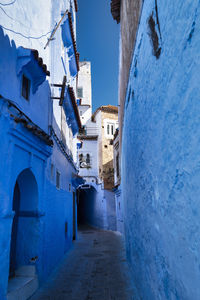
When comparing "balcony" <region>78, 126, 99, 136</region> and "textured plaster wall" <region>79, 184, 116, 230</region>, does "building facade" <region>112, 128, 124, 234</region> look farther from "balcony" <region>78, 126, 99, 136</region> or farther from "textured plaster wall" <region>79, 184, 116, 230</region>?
"balcony" <region>78, 126, 99, 136</region>

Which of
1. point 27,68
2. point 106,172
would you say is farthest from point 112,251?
point 106,172

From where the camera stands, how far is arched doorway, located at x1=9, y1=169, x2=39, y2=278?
232 inches

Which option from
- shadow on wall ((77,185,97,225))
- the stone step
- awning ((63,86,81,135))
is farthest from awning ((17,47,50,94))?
shadow on wall ((77,185,97,225))

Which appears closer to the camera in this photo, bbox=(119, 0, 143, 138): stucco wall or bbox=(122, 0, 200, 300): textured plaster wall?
bbox=(122, 0, 200, 300): textured plaster wall

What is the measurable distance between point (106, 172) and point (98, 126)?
5.64 m

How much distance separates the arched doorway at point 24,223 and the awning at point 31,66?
243 centimetres

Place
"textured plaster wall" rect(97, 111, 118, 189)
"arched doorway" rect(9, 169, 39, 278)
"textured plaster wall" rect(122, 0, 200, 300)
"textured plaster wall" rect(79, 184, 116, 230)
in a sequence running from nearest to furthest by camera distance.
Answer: "textured plaster wall" rect(122, 0, 200, 300), "arched doorway" rect(9, 169, 39, 278), "textured plaster wall" rect(79, 184, 116, 230), "textured plaster wall" rect(97, 111, 118, 189)

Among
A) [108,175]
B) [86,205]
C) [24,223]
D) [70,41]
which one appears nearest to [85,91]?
[108,175]

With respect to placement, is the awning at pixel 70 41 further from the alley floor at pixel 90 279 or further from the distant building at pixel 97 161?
the alley floor at pixel 90 279

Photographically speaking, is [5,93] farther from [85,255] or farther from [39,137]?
[85,255]

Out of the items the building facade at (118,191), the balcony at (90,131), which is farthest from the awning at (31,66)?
the balcony at (90,131)

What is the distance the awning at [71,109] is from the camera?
10.3 metres

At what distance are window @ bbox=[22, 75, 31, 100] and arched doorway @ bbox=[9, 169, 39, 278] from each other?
1931mm

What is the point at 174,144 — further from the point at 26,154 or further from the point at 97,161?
the point at 97,161
